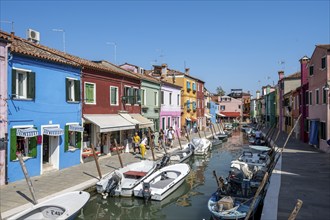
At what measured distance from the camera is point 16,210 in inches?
392

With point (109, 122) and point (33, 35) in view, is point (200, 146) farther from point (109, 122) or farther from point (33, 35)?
point (33, 35)

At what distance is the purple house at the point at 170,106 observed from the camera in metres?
31.8

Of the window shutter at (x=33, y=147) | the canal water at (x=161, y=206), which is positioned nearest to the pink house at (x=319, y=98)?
the canal water at (x=161, y=206)

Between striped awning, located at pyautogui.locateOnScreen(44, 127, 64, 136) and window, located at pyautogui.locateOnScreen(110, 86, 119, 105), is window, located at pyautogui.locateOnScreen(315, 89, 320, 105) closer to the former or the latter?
window, located at pyautogui.locateOnScreen(110, 86, 119, 105)

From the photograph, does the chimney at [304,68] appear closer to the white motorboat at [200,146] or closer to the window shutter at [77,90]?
the white motorboat at [200,146]

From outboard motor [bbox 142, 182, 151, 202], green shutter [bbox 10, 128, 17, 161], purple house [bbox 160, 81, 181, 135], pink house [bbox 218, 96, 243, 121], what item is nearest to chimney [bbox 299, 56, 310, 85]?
purple house [bbox 160, 81, 181, 135]

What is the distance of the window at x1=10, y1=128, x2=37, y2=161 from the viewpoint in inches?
531

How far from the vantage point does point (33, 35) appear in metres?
18.9

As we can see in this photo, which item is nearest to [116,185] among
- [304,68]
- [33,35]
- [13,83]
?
[13,83]

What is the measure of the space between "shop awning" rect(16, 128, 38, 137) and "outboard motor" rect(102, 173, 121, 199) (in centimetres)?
434

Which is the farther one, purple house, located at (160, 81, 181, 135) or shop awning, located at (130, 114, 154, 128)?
purple house, located at (160, 81, 181, 135)

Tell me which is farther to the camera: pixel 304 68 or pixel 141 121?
pixel 304 68

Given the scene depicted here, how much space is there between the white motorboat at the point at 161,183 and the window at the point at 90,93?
6985mm

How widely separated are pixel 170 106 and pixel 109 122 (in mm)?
14898
